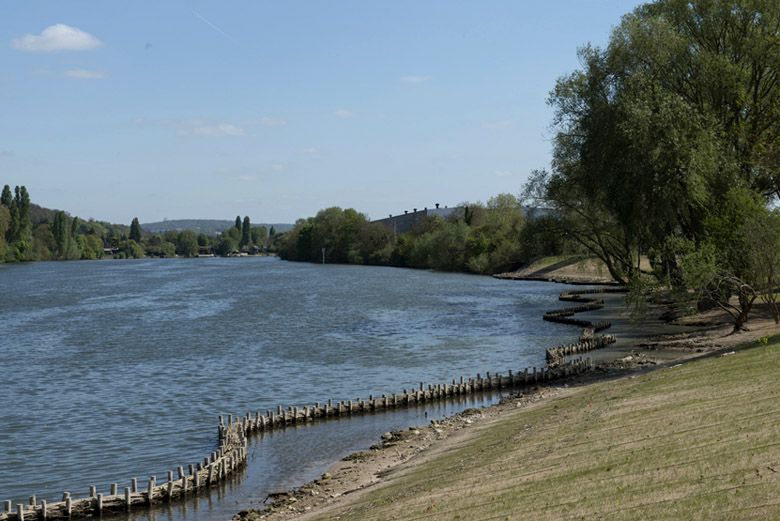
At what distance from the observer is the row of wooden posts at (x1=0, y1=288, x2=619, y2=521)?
23.5m

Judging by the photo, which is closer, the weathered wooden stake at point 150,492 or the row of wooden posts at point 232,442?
the row of wooden posts at point 232,442

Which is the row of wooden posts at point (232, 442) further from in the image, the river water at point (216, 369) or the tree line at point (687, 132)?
the tree line at point (687, 132)

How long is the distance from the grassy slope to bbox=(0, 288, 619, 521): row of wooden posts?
6.46m

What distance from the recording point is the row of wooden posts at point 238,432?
23.5 metres

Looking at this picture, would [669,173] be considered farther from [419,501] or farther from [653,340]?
[419,501]

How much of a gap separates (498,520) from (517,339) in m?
45.7

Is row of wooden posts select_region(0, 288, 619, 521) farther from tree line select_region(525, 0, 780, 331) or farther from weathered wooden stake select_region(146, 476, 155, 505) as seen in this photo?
tree line select_region(525, 0, 780, 331)

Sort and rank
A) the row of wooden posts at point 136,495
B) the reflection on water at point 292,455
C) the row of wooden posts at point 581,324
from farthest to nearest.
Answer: the row of wooden posts at point 581,324 → the reflection on water at point 292,455 → the row of wooden posts at point 136,495

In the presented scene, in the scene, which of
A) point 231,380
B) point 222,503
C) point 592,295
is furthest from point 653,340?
point 592,295

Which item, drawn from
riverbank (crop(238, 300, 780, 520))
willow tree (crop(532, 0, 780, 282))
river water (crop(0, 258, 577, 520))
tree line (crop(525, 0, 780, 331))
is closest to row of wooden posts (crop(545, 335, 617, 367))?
river water (crop(0, 258, 577, 520))

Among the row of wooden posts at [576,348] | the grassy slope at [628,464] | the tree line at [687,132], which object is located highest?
the tree line at [687,132]

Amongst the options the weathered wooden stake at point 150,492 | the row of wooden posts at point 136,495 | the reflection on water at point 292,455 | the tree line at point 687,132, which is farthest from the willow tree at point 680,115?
the weathered wooden stake at point 150,492

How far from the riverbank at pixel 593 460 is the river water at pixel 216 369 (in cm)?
332

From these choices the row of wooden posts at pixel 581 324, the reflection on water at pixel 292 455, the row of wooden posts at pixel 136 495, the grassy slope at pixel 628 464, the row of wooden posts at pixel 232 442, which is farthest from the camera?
the row of wooden posts at pixel 581 324
